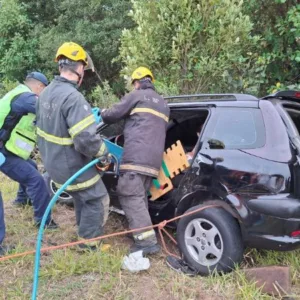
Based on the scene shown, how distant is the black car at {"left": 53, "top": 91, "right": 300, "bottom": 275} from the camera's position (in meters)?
3.13

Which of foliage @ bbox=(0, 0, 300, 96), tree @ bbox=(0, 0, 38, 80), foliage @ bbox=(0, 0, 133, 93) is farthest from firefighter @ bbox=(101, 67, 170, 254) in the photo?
tree @ bbox=(0, 0, 38, 80)

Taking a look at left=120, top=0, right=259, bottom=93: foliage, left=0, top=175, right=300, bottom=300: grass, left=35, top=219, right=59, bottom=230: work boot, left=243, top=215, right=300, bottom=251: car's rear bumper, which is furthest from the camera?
left=120, top=0, right=259, bottom=93: foliage

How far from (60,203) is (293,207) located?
10.9ft

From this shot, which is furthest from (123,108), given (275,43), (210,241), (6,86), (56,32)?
(56,32)

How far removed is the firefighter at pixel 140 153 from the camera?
3.97m

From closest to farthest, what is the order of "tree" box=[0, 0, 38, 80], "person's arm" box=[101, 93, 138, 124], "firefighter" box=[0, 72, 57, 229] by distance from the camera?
"person's arm" box=[101, 93, 138, 124], "firefighter" box=[0, 72, 57, 229], "tree" box=[0, 0, 38, 80]

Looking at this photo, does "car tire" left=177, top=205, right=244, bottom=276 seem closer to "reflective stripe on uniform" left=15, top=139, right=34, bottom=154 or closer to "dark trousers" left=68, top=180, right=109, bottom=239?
"dark trousers" left=68, top=180, right=109, bottom=239

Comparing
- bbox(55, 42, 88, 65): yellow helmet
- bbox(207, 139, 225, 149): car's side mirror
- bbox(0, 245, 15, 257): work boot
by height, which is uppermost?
bbox(55, 42, 88, 65): yellow helmet

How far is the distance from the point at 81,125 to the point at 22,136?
1.12 metres

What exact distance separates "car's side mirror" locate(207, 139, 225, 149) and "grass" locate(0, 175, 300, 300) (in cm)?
101

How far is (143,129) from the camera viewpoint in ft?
13.1

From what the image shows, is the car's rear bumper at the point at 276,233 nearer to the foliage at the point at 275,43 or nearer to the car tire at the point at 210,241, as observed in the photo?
the car tire at the point at 210,241

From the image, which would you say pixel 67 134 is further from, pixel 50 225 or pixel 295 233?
pixel 295 233

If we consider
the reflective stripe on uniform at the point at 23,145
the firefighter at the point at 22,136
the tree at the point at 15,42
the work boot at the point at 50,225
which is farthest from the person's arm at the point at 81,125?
the tree at the point at 15,42
